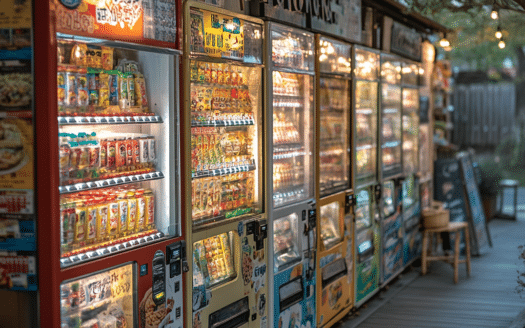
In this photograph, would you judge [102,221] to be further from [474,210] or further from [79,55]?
[474,210]

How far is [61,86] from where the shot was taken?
3.05 m

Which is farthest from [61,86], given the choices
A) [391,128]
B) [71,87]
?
[391,128]

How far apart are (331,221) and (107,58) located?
3.08 metres

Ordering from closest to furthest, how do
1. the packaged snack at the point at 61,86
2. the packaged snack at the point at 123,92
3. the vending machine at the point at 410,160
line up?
the packaged snack at the point at 61,86
the packaged snack at the point at 123,92
the vending machine at the point at 410,160

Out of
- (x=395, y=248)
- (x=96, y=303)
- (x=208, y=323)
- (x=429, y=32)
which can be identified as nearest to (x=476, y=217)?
(x=395, y=248)

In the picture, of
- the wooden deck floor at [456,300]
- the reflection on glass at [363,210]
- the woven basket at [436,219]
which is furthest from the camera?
the woven basket at [436,219]

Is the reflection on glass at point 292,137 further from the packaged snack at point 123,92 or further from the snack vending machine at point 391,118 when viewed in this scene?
the snack vending machine at point 391,118

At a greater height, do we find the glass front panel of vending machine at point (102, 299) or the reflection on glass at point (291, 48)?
the reflection on glass at point (291, 48)

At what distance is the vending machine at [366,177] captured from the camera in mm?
6227

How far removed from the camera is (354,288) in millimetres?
6090

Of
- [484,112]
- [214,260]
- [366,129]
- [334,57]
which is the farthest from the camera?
[484,112]

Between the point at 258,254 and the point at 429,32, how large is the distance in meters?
5.57

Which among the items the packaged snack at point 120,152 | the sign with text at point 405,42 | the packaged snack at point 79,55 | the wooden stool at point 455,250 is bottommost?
the wooden stool at point 455,250

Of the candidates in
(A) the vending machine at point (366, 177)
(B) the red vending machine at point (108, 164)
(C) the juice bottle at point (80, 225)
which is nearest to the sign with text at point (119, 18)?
(B) the red vending machine at point (108, 164)
